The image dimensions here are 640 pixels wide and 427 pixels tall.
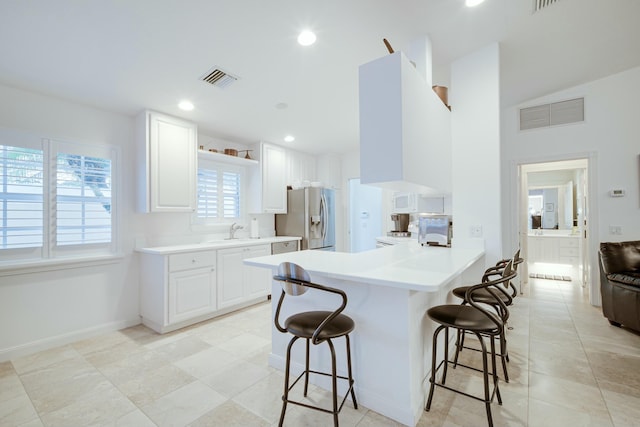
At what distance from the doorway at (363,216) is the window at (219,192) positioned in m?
2.31

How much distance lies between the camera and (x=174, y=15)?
1925 millimetres

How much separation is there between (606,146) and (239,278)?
196 inches

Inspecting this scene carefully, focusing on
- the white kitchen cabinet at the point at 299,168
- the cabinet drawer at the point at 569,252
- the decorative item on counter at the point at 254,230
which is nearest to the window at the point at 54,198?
the decorative item on counter at the point at 254,230

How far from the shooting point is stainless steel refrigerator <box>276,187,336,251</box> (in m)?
4.78

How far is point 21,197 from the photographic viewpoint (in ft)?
8.75

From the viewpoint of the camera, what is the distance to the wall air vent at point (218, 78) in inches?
104

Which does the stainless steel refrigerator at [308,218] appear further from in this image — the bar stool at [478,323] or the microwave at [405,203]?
the bar stool at [478,323]

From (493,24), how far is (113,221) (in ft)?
13.8

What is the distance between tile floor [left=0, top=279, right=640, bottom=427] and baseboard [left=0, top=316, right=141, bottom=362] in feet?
0.29

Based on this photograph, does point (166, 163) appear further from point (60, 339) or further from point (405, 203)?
point (405, 203)

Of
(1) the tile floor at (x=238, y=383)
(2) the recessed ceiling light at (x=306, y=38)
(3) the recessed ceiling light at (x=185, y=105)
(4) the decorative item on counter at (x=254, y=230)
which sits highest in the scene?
(2) the recessed ceiling light at (x=306, y=38)

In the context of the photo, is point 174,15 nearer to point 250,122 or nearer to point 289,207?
point 250,122

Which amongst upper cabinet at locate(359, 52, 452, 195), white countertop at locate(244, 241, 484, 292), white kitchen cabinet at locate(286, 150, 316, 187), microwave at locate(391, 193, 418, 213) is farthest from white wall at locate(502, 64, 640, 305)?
white kitchen cabinet at locate(286, 150, 316, 187)

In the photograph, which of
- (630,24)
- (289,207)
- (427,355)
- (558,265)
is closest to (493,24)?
(630,24)
